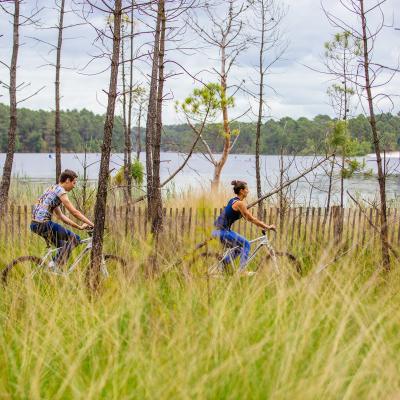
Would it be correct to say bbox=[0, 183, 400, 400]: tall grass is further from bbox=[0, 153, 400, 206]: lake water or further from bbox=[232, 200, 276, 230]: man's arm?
bbox=[0, 153, 400, 206]: lake water

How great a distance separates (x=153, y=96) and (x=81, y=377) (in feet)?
30.3

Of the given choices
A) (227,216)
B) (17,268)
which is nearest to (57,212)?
(17,268)

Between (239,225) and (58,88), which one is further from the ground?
(58,88)

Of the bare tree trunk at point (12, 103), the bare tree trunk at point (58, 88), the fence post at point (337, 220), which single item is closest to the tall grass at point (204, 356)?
the fence post at point (337, 220)

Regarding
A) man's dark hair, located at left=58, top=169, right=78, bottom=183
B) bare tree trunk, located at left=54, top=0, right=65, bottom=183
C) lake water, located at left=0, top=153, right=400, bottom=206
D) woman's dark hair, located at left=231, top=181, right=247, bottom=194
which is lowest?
lake water, located at left=0, top=153, right=400, bottom=206

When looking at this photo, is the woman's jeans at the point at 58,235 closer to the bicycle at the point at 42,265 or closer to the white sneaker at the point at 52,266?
the bicycle at the point at 42,265

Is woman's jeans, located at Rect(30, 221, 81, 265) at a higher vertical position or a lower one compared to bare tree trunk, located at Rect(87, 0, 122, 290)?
lower

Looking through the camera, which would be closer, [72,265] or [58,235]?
[72,265]

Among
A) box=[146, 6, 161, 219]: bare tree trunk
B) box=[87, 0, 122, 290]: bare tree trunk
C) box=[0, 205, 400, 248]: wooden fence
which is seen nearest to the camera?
box=[87, 0, 122, 290]: bare tree trunk

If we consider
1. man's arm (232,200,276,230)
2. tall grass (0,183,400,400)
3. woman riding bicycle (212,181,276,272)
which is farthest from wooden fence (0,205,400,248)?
tall grass (0,183,400,400)

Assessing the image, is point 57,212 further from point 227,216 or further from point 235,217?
point 235,217

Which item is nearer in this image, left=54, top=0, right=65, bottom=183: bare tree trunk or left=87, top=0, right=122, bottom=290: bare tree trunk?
left=87, top=0, right=122, bottom=290: bare tree trunk

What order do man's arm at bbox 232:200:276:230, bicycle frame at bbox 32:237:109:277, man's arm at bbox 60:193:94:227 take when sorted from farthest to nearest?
man's arm at bbox 232:200:276:230
man's arm at bbox 60:193:94:227
bicycle frame at bbox 32:237:109:277

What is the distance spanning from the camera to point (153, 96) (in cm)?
1294
